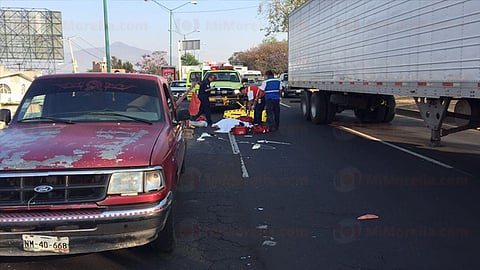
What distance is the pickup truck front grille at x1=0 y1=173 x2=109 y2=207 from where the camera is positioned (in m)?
3.33

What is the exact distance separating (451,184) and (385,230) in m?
2.56

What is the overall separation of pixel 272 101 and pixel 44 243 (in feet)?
34.4

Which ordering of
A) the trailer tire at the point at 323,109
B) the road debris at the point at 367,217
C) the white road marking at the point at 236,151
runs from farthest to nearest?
1. the trailer tire at the point at 323,109
2. the white road marking at the point at 236,151
3. the road debris at the point at 367,217

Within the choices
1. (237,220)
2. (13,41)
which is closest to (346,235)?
(237,220)

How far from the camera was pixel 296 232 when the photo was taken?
15.7 feet

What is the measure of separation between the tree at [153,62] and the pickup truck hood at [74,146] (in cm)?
6694

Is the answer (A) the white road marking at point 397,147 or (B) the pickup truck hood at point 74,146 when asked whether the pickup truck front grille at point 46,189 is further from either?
(A) the white road marking at point 397,147

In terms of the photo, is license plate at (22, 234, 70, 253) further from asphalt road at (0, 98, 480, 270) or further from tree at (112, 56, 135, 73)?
tree at (112, 56, 135, 73)

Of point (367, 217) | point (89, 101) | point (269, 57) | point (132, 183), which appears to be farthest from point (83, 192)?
point (269, 57)

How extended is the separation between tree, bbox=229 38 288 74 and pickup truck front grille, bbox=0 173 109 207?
216ft

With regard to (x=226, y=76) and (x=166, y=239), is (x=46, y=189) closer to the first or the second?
(x=166, y=239)

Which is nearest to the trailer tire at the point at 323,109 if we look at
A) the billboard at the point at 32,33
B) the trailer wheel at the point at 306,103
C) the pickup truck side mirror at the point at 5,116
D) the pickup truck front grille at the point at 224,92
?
the trailer wheel at the point at 306,103

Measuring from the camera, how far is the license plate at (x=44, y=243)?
3303mm

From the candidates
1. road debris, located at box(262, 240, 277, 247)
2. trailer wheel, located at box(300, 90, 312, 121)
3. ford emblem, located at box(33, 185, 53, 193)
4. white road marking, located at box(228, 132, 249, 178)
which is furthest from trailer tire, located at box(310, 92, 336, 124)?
ford emblem, located at box(33, 185, 53, 193)
